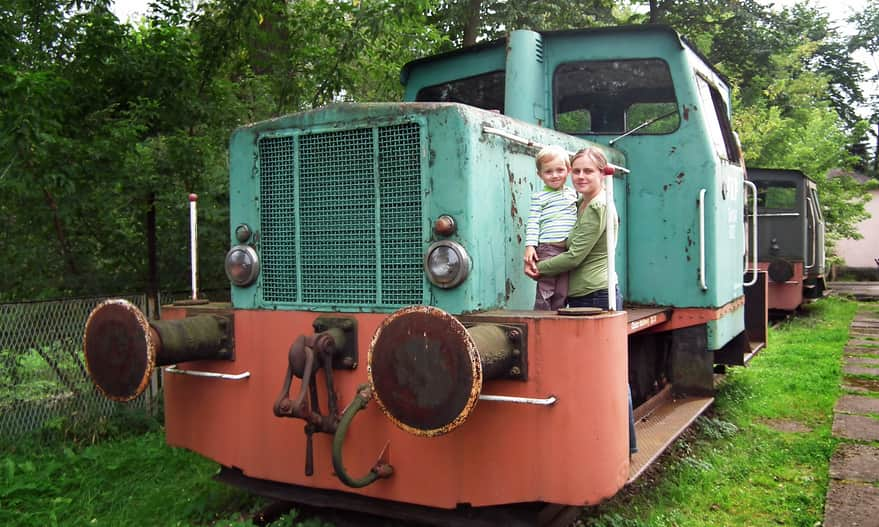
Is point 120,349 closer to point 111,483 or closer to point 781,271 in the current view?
point 111,483

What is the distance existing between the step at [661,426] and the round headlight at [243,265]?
2.03 metres

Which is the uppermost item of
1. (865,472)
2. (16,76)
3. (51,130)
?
(16,76)

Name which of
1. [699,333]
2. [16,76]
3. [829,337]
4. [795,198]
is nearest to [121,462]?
[16,76]

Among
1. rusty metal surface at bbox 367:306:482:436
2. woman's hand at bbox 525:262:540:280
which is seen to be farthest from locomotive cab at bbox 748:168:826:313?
rusty metal surface at bbox 367:306:482:436

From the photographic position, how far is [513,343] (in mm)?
2926

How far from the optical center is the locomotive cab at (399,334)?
9.30ft

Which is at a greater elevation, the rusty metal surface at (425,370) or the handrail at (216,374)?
the rusty metal surface at (425,370)

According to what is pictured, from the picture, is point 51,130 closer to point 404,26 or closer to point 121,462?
point 121,462

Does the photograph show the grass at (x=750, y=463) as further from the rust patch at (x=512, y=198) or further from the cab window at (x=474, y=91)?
the cab window at (x=474, y=91)

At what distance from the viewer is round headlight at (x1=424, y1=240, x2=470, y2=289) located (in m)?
3.11

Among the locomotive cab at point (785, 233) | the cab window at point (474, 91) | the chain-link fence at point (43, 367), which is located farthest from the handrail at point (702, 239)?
the locomotive cab at point (785, 233)

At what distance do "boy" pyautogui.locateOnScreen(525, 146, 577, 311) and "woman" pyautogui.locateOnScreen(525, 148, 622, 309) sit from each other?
4 cm

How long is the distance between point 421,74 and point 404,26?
6.83ft

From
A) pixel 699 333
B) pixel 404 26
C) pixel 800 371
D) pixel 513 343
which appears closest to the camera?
pixel 513 343
